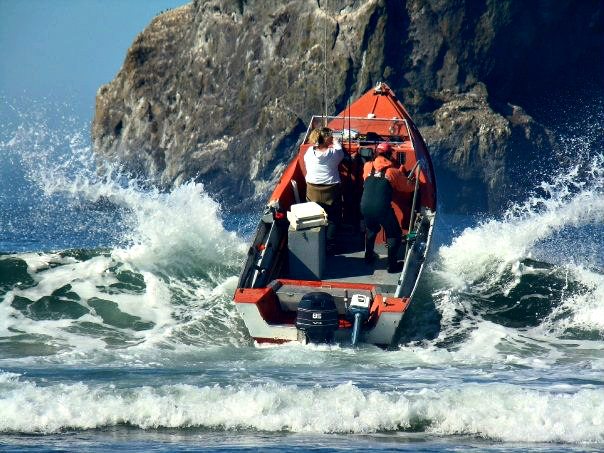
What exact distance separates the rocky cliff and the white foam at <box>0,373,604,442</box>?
2005cm

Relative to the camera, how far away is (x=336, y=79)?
32062 millimetres

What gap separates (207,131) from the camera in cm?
3528

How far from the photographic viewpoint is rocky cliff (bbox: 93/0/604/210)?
3206 cm

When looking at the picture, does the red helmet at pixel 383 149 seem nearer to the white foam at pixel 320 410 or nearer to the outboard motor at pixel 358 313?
the outboard motor at pixel 358 313

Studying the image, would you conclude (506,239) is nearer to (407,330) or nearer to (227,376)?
(407,330)

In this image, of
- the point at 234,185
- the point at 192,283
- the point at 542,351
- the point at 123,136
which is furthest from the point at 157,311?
the point at 123,136

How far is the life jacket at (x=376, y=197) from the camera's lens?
51.0 feet

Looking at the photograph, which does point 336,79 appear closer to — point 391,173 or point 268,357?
point 391,173

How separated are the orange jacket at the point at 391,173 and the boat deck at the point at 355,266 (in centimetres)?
87

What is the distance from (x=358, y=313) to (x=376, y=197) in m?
1.86

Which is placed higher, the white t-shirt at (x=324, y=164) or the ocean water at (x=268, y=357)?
the white t-shirt at (x=324, y=164)

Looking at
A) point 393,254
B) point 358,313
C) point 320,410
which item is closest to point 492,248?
point 393,254

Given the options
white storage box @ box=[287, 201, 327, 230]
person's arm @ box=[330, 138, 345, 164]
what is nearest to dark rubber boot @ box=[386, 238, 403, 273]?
white storage box @ box=[287, 201, 327, 230]

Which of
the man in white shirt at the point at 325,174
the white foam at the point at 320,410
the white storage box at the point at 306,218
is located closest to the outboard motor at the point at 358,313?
the white storage box at the point at 306,218
